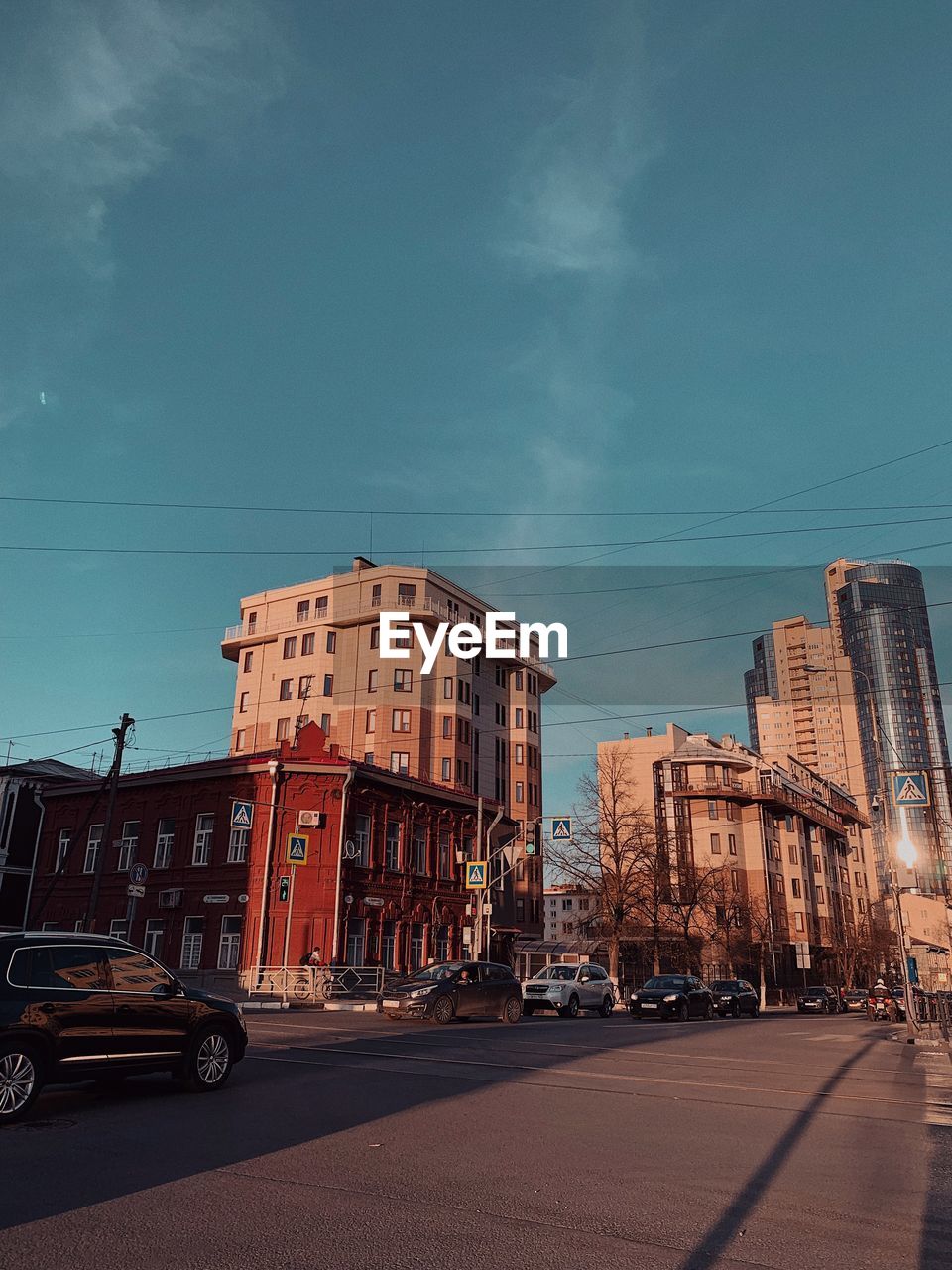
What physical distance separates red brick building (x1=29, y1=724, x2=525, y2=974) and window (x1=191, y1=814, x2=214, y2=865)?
61mm

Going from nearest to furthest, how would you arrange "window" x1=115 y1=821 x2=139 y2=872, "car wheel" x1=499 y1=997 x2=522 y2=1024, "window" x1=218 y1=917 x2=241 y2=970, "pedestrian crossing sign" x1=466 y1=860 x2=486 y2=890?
"car wheel" x1=499 y1=997 x2=522 y2=1024
"pedestrian crossing sign" x1=466 y1=860 x2=486 y2=890
"window" x1=218 y1=917 x2=241 y2=970
"window" x1=115 y1=821 x2=139 y2=872

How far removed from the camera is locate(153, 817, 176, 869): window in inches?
1625

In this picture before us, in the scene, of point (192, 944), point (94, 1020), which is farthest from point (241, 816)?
point (94, 1020)

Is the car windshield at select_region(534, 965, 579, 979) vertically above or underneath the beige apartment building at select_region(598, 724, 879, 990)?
underneath

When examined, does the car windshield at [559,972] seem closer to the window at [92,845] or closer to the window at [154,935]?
the window at [154,935]

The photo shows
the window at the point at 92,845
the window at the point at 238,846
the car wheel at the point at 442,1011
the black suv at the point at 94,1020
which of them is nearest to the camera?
the black suv at the point at 94,1020

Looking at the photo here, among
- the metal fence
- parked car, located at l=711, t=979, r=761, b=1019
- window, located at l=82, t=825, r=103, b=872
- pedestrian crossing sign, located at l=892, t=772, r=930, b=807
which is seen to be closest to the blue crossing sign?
the metal fence

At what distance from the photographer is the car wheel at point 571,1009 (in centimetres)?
3222

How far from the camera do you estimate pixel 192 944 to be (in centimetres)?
3909

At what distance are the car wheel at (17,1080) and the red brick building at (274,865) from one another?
2751cm

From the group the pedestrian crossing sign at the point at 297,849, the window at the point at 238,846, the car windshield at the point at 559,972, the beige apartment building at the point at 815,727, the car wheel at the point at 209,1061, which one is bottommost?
the car wheel at the point at 209,1061

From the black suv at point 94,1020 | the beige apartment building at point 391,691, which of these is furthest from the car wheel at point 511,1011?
the beige apartment building at point 391,691

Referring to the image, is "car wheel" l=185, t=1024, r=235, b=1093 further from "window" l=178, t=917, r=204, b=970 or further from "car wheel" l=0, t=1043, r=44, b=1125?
"window" l=178, t=917, r=204, b=970

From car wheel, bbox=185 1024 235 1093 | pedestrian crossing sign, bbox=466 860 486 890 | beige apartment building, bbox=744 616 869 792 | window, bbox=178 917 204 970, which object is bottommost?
car wheel, bbox=185 1024 235 1093
